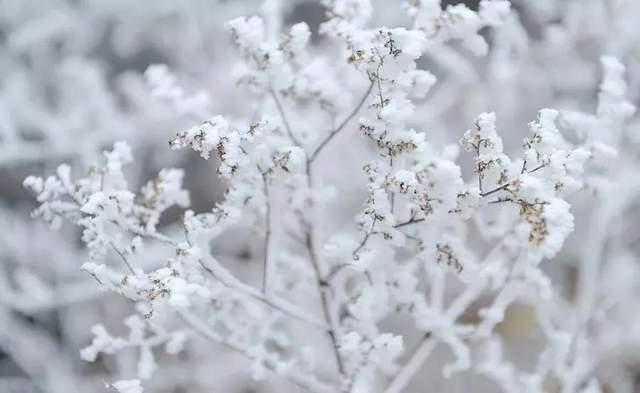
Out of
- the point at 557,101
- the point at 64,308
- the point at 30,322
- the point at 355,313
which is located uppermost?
the point at 557,101

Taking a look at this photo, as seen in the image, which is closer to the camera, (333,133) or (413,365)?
(333,133)

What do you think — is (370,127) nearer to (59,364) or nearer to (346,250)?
(346,250)

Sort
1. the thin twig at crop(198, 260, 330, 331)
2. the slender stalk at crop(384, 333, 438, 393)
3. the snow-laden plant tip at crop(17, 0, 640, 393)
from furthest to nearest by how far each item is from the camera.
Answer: the slender stalk at crop(384, 333, 438, 393)
the thin twig at crop(198, 260, 330, 331)
the snow-laden plant tip at crop(17, 0, 640, 393)

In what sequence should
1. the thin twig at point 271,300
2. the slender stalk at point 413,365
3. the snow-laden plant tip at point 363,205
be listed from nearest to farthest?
1. the snow-laden plant tip at point 363,205
2. the thin twig at point 271,300
3. the slender stalk at point 413,365

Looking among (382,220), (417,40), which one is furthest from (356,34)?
(382,220)

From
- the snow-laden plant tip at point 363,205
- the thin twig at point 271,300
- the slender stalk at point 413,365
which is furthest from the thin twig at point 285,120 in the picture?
the slender stalk at point 413,365

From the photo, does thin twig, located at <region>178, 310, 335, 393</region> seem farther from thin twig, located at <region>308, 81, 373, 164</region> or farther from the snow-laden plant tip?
thin twig, located at <region>308, 81, 373, 164</region>

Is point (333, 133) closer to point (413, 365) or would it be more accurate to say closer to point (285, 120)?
point (285, 120)

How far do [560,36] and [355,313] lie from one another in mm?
762

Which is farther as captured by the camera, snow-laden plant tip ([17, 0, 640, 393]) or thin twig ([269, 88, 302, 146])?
thin twig ([269, 88, 302, 146])

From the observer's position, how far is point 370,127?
712mm

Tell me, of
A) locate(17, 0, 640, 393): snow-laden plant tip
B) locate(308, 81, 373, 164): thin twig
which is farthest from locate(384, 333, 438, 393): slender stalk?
locate(308, 81, 373, 164): thin twig

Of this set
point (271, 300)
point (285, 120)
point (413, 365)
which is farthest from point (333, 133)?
point (413, 365)

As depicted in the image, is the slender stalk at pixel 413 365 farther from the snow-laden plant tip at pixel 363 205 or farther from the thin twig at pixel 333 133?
the thin twig at pixel 333 133
